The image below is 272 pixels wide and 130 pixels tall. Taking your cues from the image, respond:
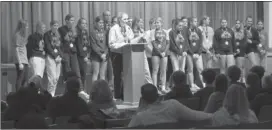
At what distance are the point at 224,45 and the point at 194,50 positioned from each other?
68 centimetres

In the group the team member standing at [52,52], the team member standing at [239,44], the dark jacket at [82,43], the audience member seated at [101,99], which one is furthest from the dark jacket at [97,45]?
the audience member seated at [101,99]

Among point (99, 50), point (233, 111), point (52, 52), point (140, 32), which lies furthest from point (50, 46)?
point (233, 111)

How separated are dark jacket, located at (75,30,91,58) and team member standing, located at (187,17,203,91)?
6.71 ft

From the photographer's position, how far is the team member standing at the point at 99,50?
8945 mm

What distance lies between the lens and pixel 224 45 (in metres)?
10.2

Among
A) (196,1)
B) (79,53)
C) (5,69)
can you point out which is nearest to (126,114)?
(79,53)

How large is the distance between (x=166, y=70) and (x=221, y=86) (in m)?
5.22

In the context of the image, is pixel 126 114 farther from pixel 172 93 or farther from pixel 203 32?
pixel 203 32

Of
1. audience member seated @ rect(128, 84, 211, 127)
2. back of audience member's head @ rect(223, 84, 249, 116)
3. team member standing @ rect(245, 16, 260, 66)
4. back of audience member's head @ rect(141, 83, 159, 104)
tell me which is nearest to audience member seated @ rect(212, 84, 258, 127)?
back of audience member's head @ rect(223, 84, 249, 116)

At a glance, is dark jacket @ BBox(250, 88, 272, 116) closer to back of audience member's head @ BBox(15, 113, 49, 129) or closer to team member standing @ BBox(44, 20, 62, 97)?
back of audience member's head @ BBox(15, 113, 49, 129)

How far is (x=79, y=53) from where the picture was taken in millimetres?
9023

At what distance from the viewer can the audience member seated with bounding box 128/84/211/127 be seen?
14.0ft

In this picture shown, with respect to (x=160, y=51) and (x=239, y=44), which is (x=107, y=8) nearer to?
(x=160, y=51)

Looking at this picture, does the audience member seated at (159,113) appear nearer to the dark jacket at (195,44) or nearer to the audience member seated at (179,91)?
the audience member seated at (179,91)
